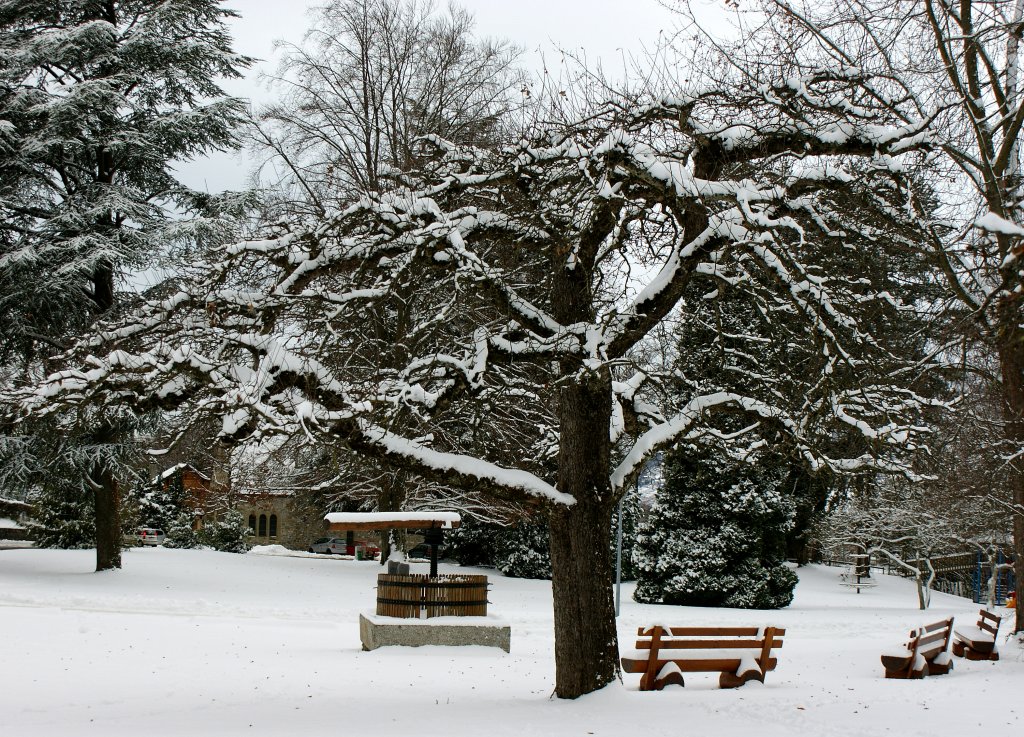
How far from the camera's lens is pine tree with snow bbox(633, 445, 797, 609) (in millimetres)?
25125

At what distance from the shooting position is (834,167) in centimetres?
933

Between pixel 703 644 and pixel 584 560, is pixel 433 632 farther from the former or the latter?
pixel 584 560

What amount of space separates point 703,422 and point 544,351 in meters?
2.61

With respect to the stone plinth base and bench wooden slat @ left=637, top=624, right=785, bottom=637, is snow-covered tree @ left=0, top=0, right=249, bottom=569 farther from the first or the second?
bench wooden slat @ left=637, top=624, right=785, bottom=637

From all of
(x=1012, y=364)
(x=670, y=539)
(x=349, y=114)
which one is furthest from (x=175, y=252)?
(x=1012, y=364)

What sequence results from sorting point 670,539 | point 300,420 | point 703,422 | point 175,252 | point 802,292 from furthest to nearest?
point 670,539 < point 175,252 < point 703,422 < point 802,292 < point 300,420

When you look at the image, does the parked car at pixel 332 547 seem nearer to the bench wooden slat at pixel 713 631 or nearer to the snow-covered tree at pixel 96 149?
the snow-covered tree at pixel 96 149

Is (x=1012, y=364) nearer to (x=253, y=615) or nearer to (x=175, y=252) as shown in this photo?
(x=253, y=615)

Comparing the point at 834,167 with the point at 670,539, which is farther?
the point at 670,539

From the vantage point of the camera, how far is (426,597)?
50.0 feet

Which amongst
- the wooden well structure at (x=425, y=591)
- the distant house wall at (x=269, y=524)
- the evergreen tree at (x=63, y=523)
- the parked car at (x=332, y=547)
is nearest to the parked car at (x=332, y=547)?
the parked car at (x=332, y=547)

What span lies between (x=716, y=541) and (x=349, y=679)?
15.4 metres

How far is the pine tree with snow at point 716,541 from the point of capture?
25.1 meters

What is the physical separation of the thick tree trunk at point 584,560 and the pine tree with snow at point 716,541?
1552 centimetres
